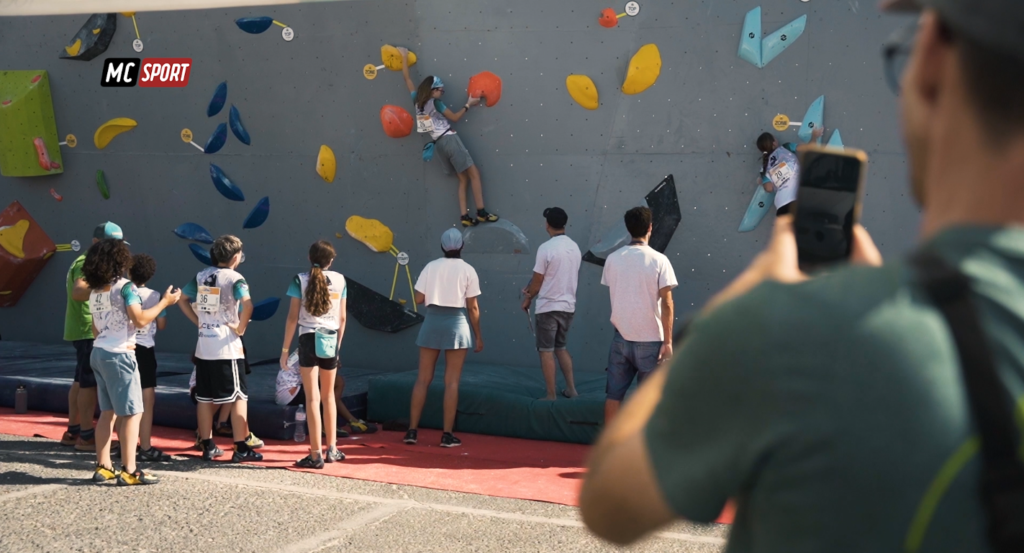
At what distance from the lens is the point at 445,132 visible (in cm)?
1039

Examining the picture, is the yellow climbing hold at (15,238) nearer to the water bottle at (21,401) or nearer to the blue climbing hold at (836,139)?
the water bottle at (21,401)

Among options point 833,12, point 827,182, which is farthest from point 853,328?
point 833,12

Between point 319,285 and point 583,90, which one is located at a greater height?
point 583,90

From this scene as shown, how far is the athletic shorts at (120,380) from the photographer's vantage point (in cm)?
649

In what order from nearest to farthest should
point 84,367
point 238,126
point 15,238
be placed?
point 84,367, point 238,126, point 15,238

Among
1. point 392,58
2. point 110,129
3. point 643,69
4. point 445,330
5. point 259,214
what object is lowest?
point 445,330

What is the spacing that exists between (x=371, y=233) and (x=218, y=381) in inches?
167

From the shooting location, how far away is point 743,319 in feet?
3.16

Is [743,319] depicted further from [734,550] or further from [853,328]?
[734,550]

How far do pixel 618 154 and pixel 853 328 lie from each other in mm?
9330

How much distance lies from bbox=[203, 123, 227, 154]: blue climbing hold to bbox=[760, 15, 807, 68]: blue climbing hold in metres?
6.61

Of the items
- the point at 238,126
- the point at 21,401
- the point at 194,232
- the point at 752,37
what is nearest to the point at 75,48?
the point at 238,126

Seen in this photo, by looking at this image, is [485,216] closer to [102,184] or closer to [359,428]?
[359,428]

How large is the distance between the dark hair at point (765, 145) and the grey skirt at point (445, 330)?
143 inches
